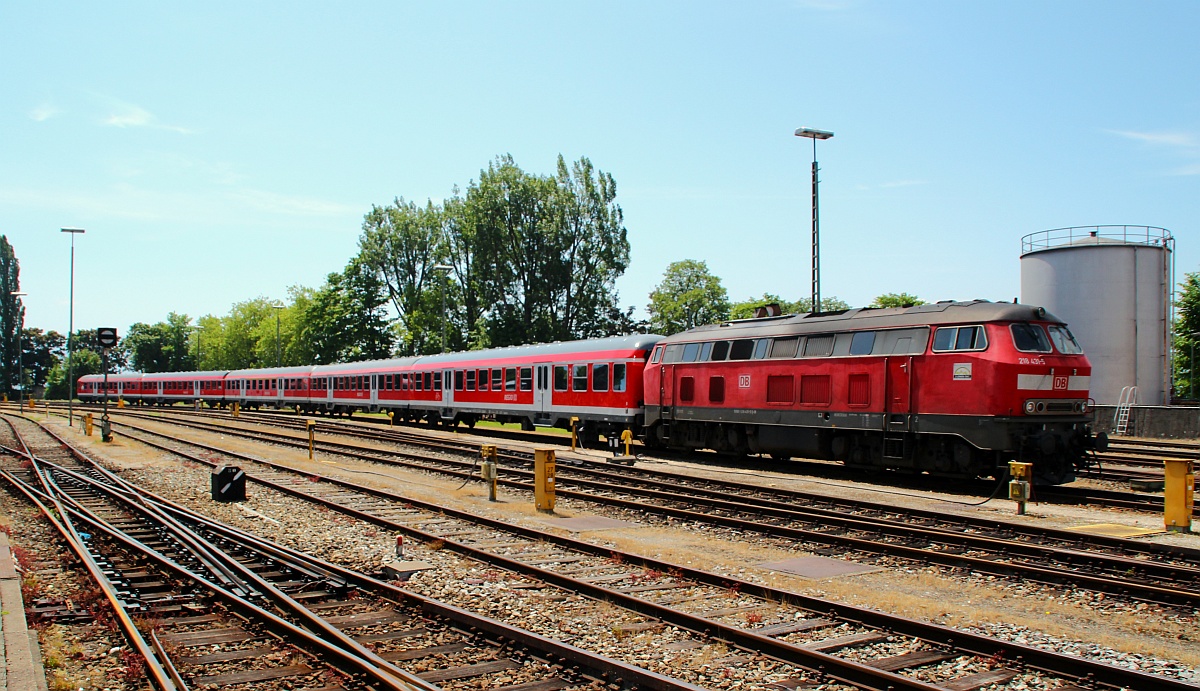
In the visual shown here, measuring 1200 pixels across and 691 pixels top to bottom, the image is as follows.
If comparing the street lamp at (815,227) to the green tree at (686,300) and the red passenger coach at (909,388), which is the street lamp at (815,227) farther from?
the green tree at (686,300)

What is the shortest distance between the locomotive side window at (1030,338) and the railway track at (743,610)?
9630 millimetres

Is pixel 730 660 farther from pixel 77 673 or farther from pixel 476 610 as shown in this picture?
pixel 77 673

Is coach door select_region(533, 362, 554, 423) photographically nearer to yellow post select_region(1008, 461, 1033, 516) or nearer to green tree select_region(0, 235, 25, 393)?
yellow post select_region(1008, 461, 1033, 516)

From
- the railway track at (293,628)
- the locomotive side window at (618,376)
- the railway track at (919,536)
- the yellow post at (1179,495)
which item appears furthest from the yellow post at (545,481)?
the locomotive side window at (618,376)

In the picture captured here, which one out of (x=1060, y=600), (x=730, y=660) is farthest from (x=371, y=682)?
(x=1060, y=600)

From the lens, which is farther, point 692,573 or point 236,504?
point 236,504

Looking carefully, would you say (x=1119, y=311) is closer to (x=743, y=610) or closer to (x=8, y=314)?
(x=743, y=610)

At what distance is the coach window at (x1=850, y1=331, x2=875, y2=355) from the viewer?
1859 centimetres

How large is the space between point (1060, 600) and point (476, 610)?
5.88 metres

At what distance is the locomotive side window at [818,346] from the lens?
19562mm

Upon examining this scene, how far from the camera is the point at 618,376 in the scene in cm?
2675

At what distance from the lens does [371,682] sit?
650 centimetres

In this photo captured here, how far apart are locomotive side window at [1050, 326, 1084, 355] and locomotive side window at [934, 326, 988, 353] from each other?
144 cm

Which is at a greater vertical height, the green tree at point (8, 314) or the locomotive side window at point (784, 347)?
the green tree at point (8, 314)
